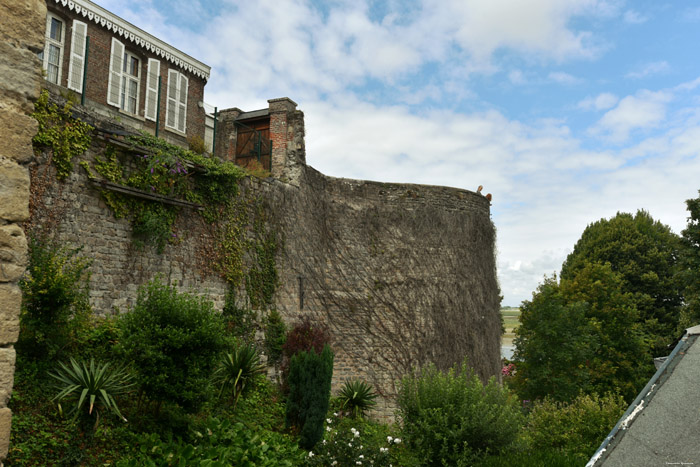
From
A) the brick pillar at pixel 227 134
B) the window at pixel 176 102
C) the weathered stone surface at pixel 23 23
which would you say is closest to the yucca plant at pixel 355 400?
the brick pillar at pixel 227 134

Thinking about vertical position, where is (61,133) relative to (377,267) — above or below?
above

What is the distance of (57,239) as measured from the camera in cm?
812

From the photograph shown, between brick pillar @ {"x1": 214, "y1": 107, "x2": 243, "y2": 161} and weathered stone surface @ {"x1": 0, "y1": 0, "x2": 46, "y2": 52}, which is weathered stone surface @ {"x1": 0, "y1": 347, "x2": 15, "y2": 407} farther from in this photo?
brick pillar @ {"x1": 214, "y1": 107, "x2": 243, "y2": 161}

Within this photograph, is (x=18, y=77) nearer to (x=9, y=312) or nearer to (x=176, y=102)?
(x=9, y=312)

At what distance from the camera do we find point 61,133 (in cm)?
822

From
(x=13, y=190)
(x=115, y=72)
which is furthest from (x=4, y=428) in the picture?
(x=115, y=72)

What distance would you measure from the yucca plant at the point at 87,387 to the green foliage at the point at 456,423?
4358 mm

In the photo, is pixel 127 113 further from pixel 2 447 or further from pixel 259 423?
pixel 2 447

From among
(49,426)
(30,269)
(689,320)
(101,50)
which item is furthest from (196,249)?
(689,320)

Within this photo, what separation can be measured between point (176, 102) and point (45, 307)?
10.2 meters

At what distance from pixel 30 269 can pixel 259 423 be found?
470cm

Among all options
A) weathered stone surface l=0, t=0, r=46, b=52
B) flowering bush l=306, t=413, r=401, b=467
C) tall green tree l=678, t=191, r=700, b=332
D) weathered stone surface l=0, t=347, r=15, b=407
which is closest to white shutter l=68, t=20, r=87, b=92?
flowering bush l=306, t=413, r=401, b=467

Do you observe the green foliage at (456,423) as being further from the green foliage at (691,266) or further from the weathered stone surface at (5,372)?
the green foliage at (691,266)

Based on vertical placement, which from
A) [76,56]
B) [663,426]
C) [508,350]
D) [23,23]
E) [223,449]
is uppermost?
[76,56]
